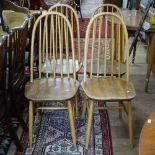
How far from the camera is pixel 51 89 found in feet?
6.95

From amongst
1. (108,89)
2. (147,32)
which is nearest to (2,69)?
(108,89)

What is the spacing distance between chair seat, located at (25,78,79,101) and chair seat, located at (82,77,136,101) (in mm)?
112

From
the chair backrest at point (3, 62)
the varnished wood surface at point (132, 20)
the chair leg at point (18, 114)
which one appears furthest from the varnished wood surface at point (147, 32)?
the chair backrest at point (3, 62)

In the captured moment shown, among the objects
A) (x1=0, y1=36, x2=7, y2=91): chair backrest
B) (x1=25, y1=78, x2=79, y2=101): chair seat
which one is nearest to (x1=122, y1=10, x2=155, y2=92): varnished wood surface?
(x1=25, y1=78, x2=79, y2=101): chair seat

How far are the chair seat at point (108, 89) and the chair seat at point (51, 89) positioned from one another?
0.37 feet

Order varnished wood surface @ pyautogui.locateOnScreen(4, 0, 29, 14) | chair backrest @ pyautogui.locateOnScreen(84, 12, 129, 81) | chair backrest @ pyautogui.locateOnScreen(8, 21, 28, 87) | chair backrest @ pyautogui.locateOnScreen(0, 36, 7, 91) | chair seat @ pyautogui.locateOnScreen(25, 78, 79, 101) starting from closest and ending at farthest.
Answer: chair backrest @ pyautogui.locateOnScreen(0, 36, 7, 91)
chair backrest @ pyautogui.locateOnScreen(8, 21, 28, 87)
chair seat @ pyautogui.locateOnScreen(25, 78, 79, 101)
chair backrest @ pyautogui.locateOnScreen(84, 12, 129, 81)
varnished wood surface @ pyautogui.locateOnScreen(4, 0, 29, 14)

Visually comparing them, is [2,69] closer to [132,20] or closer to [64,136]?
[64,136]

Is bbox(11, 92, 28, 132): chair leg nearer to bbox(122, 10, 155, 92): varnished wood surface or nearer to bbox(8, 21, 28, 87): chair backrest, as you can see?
bbox(8, 21, 28, 87): chair backrest

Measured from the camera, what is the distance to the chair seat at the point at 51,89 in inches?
79.1

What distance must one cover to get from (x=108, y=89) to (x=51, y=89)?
418mm

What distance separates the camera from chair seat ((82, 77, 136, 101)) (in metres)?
1.99

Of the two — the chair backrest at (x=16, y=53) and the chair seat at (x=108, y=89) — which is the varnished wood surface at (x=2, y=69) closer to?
the chair backrest at (x=16, y=53)

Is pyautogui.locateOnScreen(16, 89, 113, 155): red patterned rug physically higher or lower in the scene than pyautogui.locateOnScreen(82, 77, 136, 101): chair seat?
lower

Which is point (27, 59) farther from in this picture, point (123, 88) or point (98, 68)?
point (123, 88)
